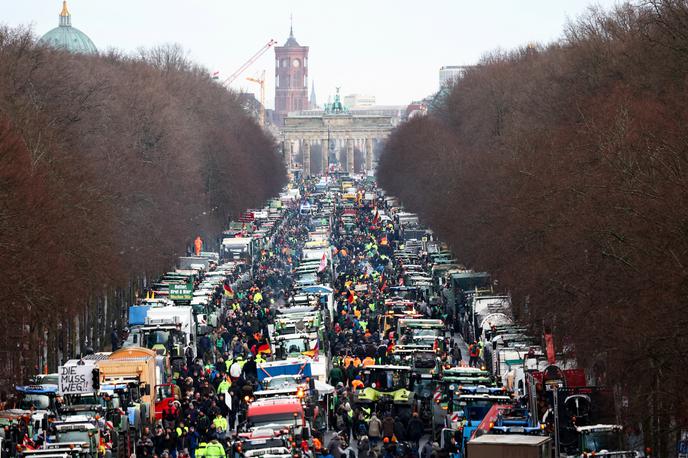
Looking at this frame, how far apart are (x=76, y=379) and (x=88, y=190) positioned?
68.1 feet

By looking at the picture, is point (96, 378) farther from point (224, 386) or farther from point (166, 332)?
point (166, 332)

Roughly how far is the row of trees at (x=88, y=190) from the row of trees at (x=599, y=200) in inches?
450

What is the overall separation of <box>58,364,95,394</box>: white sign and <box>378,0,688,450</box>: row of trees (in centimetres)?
936

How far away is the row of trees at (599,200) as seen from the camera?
3150 cm

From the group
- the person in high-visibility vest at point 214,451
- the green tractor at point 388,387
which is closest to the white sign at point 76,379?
the person in high-visibility vest at point 214,451

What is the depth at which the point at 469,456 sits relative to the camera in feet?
92.2

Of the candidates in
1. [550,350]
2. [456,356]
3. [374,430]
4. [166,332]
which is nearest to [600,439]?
[374,430]

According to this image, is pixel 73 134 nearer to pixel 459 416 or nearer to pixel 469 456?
pixel 459 416

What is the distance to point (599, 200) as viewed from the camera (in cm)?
4294

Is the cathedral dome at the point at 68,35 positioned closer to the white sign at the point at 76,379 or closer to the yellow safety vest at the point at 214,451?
the white sign at the point at 76,379

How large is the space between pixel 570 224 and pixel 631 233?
9.44m

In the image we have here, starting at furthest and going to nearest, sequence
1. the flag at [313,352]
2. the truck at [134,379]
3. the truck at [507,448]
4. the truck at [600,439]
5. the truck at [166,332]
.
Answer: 1. the truck at [166,332]
2. the flag at [313,352]
3. the truck at [134,379]
4. the truck at [600,439]
5. the truck at [507,448]

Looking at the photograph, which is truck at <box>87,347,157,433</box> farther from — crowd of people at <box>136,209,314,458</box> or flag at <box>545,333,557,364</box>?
flag at <box>545,333,557,364</box>

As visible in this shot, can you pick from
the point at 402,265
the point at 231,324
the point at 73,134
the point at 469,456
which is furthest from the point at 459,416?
the point at 402,265
